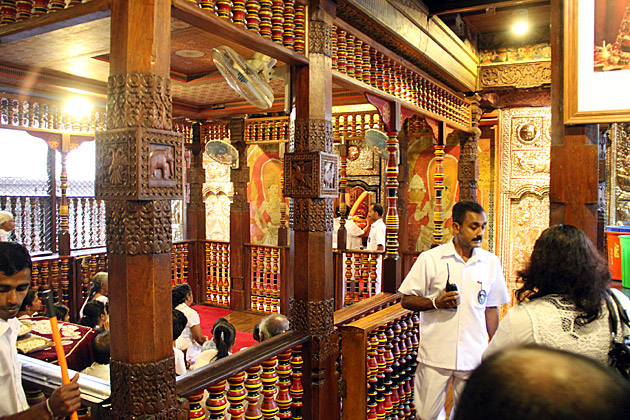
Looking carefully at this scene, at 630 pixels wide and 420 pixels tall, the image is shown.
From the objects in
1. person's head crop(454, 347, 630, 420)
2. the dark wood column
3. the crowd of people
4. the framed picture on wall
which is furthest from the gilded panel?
person's head crop(454, 347, 630, 420)

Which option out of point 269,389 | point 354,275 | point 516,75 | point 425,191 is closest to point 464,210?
point 269,389

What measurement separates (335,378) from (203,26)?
2.63 metres

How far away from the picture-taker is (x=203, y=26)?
105 inches

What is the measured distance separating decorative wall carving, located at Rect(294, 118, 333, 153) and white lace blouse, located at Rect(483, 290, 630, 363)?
200cm

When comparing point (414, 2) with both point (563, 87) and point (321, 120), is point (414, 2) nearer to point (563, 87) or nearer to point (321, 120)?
point (321, 120)

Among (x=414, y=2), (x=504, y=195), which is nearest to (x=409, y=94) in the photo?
(x=414, y=2)

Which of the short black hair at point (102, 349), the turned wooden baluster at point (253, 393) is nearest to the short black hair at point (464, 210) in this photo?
the turned wooden baluster at point (253, 393)

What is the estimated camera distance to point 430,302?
126 inches

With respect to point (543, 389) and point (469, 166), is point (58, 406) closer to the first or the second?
point (543, 389)

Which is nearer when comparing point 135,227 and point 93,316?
point 135,227

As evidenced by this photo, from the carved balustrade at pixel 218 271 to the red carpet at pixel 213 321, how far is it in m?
0.25

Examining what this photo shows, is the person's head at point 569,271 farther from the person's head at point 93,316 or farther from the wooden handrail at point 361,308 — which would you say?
the person's head at point 93,316

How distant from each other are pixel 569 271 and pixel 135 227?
6.14 feet

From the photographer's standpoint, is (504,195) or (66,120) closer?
(66,120)
